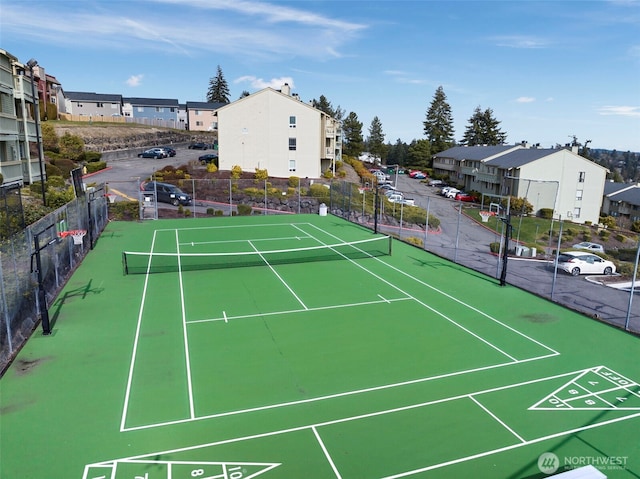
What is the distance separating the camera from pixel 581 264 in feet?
74.4

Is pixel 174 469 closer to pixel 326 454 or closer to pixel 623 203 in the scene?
pixel 326 454

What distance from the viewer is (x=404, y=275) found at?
20.5 metres

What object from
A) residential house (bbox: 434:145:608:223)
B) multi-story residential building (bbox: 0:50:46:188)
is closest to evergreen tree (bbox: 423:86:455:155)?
residential house (bbox: 434:145:608:223)

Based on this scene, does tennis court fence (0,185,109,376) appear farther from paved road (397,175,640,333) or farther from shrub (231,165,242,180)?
shrub (231,165,242,180)

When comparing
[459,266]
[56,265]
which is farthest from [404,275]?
[56,265]

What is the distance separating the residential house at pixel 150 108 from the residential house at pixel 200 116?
4.52 m

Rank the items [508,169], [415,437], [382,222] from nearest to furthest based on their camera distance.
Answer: [415,437] < [382,222] < [508,169]

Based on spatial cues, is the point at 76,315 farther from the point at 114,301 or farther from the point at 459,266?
the point at 459,266

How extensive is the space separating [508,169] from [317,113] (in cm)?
2548

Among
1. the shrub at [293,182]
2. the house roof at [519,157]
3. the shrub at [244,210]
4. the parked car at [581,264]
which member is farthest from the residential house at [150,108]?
the parked car at [581,264]

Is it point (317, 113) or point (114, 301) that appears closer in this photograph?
point (114, 301)

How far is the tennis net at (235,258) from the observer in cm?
2080

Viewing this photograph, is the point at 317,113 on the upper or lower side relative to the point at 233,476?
upper

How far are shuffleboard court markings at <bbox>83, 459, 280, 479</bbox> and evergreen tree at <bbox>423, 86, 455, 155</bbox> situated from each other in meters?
104
